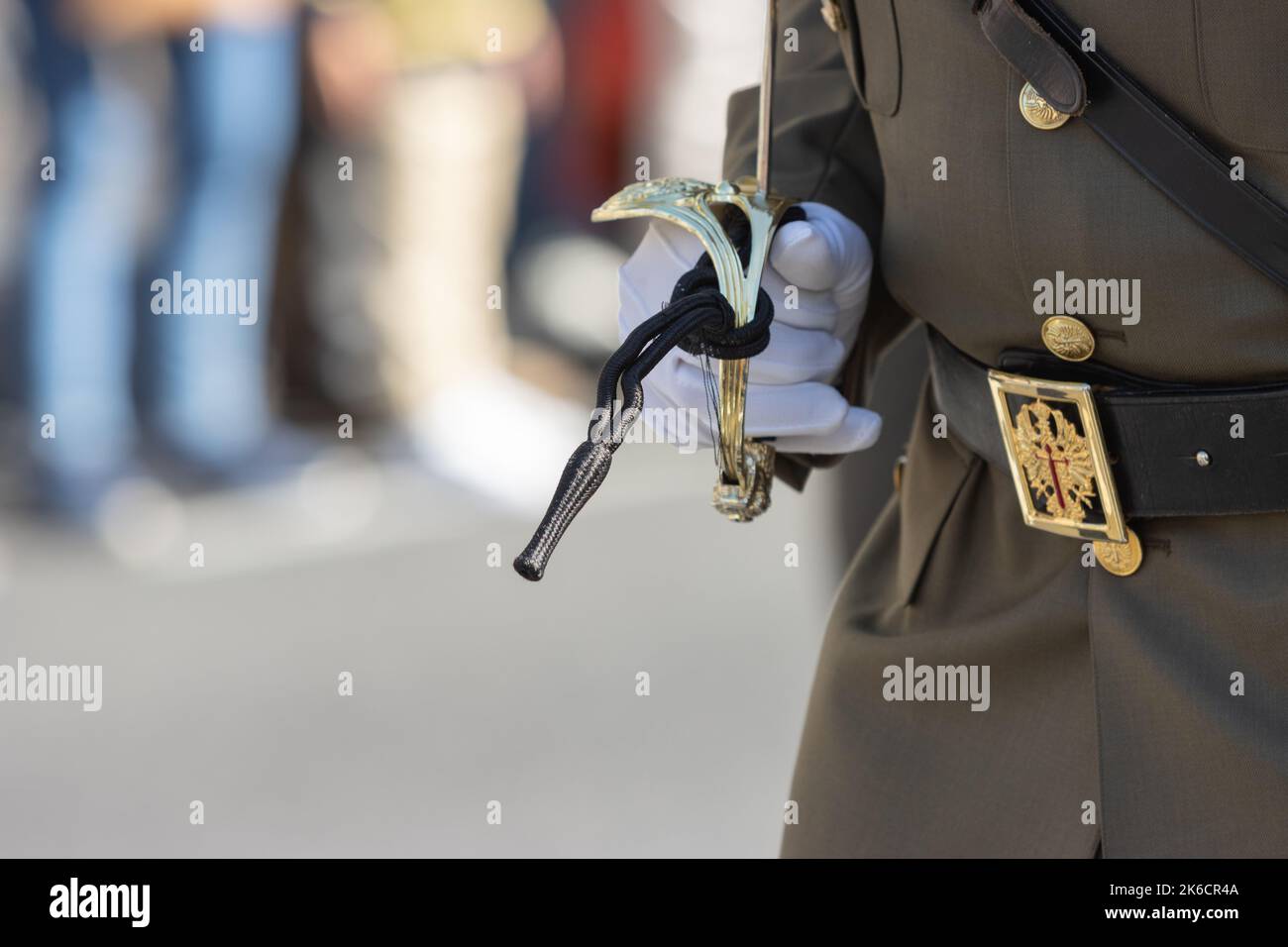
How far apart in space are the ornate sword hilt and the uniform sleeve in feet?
0.35

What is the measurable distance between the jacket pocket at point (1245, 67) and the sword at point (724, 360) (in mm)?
262

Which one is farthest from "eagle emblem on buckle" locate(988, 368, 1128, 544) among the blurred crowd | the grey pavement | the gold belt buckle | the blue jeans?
the blue jeans

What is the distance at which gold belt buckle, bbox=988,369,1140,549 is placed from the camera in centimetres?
89

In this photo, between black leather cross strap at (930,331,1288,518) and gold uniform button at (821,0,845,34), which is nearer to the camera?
black leather cross strap at (930,331,1288,518)

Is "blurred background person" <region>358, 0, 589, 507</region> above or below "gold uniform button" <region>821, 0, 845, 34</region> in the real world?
above

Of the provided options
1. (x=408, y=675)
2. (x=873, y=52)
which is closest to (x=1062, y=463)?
(x=873, y=52)

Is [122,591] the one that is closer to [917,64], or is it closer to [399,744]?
[399,744]

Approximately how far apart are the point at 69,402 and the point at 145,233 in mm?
529

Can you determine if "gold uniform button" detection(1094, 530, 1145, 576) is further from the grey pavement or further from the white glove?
the grey pavement

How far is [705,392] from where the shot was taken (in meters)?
0.98

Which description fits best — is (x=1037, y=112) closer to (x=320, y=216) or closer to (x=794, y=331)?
(x=794, y=331)

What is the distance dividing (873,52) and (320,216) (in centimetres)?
384

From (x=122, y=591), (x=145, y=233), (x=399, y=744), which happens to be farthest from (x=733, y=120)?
(x=145, y=233)

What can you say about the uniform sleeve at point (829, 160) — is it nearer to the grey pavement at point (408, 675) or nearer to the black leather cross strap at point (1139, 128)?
the black leather cross strap at point (1139, 128)
